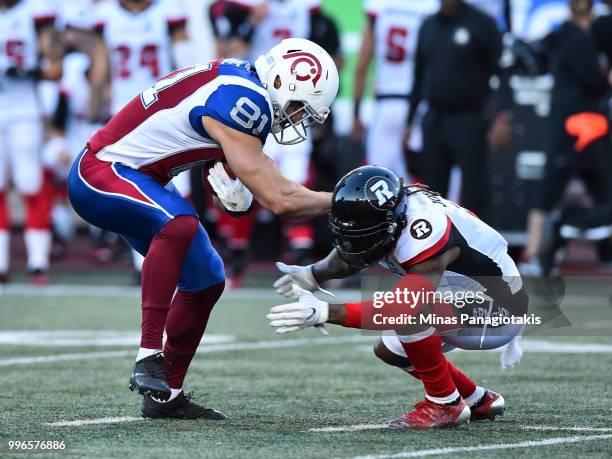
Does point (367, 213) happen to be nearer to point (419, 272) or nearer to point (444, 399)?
point (419, 272)

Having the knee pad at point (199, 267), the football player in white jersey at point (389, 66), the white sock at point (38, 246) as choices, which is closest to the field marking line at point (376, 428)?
the knee pad at point (199, 267)

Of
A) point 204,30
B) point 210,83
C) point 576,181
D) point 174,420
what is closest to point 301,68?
point 210,83

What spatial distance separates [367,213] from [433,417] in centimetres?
75

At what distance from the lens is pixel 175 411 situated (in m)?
4.99

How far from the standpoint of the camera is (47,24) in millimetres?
10859

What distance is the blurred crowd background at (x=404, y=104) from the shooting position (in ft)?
33.0

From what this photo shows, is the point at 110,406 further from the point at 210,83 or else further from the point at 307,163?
the point at 307,163

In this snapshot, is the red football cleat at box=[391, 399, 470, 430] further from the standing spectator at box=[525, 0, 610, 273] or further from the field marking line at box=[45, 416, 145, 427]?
the standing spectator at box=[525, 0, 610, 273]

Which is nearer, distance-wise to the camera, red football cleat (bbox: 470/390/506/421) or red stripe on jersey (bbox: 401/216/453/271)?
red stripe on jersey (bbox: 401/216/453/271)

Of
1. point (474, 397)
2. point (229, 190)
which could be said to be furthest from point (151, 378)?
point (474, 397)

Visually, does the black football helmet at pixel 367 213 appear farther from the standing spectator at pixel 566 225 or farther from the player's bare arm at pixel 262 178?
the standing spectator at pixel 566 225

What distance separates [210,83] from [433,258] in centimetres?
103

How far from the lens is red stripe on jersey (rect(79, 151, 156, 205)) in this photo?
5.00 m

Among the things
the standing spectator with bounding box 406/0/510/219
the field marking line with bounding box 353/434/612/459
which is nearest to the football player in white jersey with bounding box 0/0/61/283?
the standing spectator with bounding box 406/0/510/219
